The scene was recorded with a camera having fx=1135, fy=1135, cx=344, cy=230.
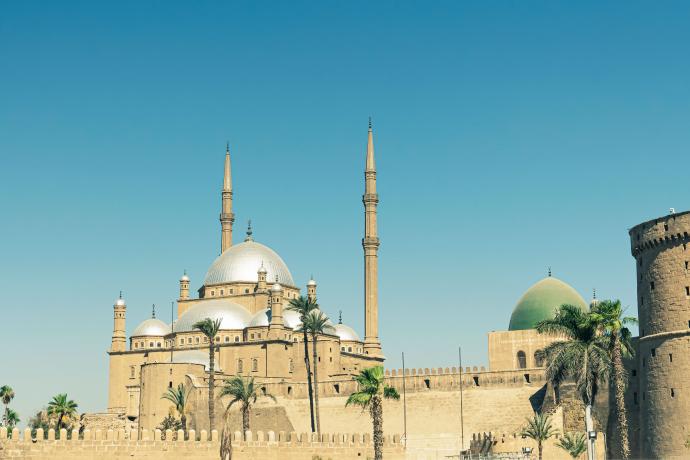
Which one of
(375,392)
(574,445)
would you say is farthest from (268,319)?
(375,392)

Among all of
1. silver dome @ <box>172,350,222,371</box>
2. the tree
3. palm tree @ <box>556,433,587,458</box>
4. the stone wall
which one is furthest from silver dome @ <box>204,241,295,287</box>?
palm tree @ <box>556,433,587,458</box>

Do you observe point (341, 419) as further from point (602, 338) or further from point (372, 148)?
point (602, 338)

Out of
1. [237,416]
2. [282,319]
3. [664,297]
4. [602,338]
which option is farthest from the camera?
[282,319]

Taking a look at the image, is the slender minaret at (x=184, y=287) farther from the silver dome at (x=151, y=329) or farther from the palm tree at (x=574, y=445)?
the palm tree at (x=574, y=445)

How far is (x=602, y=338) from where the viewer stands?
4869cm

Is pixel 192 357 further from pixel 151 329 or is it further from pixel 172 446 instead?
pixel 172 446

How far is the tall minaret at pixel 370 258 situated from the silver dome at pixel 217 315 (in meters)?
9.45

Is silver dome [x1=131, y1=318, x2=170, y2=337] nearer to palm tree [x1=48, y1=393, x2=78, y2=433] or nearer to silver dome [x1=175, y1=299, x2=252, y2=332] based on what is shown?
silver dome [x1=175, y1=299, x2=252, y2=332]

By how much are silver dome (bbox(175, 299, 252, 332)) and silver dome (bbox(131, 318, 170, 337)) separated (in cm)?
158

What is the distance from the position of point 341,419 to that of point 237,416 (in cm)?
687

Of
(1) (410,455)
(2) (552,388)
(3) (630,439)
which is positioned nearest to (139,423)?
(1) (410,455)

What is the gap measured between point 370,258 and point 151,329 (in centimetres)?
1907

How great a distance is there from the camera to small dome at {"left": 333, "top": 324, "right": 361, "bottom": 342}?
9156 cm

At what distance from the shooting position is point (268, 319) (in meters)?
85.7
